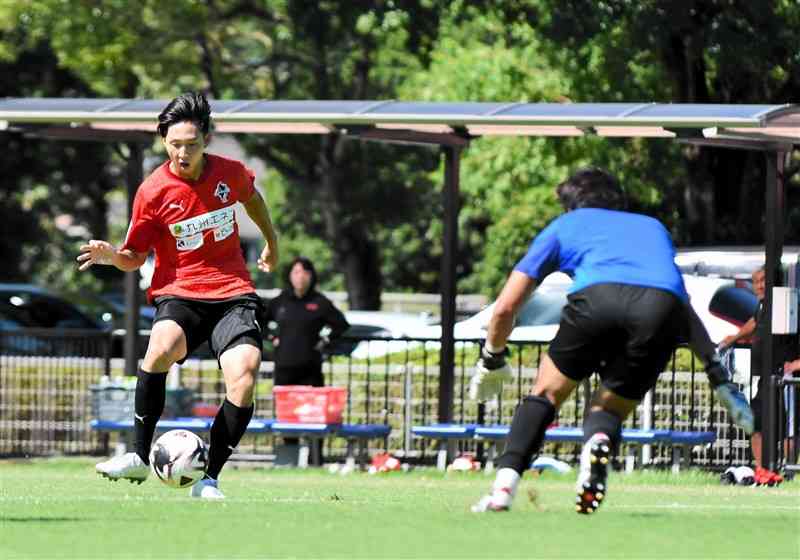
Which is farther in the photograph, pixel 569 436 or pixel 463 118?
pixel 569 436

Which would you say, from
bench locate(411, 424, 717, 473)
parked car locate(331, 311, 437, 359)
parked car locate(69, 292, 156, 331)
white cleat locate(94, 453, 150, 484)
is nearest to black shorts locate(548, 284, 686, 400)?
white cleat locate(94, 453, 150, 484)

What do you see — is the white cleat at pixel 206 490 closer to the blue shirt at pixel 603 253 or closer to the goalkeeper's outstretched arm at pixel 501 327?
the goalkeeper's outstretched arm at pixel 501 327

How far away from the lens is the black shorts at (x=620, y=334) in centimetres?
877

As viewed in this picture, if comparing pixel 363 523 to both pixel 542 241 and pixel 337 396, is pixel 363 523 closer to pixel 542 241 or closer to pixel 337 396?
pixel 542 241

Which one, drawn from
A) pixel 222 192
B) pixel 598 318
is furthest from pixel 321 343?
pixel 598 318

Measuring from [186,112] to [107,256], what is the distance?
2.96 ft

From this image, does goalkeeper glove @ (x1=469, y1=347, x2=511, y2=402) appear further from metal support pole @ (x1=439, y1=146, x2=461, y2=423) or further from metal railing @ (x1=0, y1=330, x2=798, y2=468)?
metal railing @ (x1=0, y1=330, x2=798, y2=468)

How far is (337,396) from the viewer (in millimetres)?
17406

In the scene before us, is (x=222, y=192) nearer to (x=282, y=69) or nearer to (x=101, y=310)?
(x=101, y=310)

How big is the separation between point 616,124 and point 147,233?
18.7 feet

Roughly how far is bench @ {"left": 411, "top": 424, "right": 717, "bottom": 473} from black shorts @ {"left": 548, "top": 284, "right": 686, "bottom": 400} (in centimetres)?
740

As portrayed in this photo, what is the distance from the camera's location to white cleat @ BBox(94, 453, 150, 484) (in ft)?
35.2

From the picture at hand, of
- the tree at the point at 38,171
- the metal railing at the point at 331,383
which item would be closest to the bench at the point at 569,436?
the metal railing at the point at 331,383

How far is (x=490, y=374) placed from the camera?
966 centimetres
